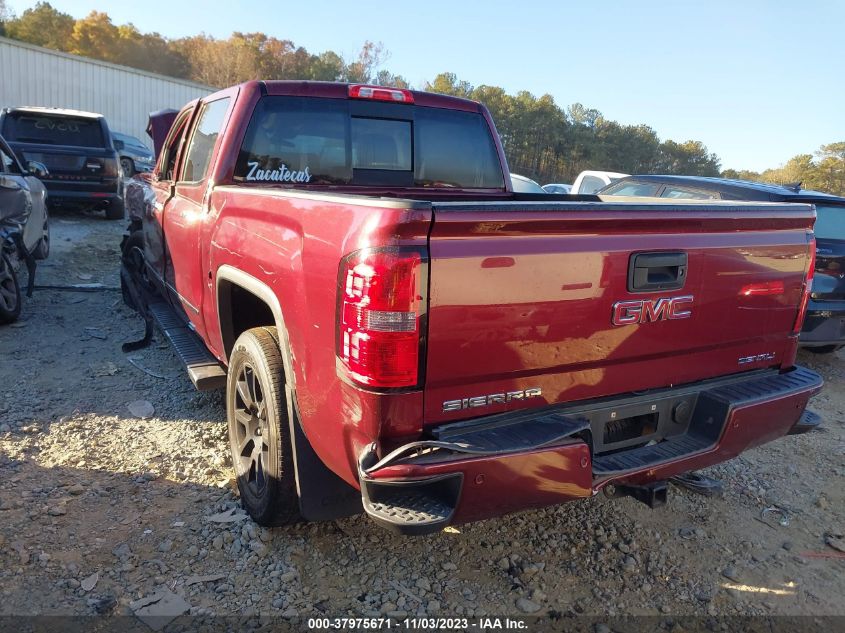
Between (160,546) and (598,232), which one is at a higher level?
(598,232)

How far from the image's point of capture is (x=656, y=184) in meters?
7.36

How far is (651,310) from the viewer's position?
246 centimetres

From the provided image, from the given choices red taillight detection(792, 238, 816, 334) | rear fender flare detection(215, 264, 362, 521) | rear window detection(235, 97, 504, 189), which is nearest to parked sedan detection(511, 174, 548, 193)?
rear window detection(235, 97, 504, 189)

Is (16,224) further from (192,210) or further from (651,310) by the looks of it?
(651,310)

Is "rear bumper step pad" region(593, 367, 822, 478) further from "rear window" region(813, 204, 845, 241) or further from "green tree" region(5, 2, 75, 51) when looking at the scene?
"green tree" region(5, 2, 75, 51)

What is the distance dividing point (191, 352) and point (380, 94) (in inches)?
79.0

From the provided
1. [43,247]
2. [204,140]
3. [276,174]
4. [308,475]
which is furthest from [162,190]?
[43,247]

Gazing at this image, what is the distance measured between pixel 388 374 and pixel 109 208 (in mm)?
11833

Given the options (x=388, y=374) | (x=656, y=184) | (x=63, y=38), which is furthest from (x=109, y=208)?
(x=63, y=38)

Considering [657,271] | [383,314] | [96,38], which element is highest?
[96,38]

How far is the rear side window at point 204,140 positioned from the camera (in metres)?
3.78

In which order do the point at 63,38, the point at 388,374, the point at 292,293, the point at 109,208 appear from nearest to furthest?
the point at 388,374, the point at 292,293, the point at 109,208, the point at 63,38

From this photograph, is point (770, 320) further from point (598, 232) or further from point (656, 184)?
point (656, 184)

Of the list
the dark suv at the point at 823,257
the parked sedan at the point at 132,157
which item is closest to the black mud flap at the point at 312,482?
the dark suv at the point at 823,257
